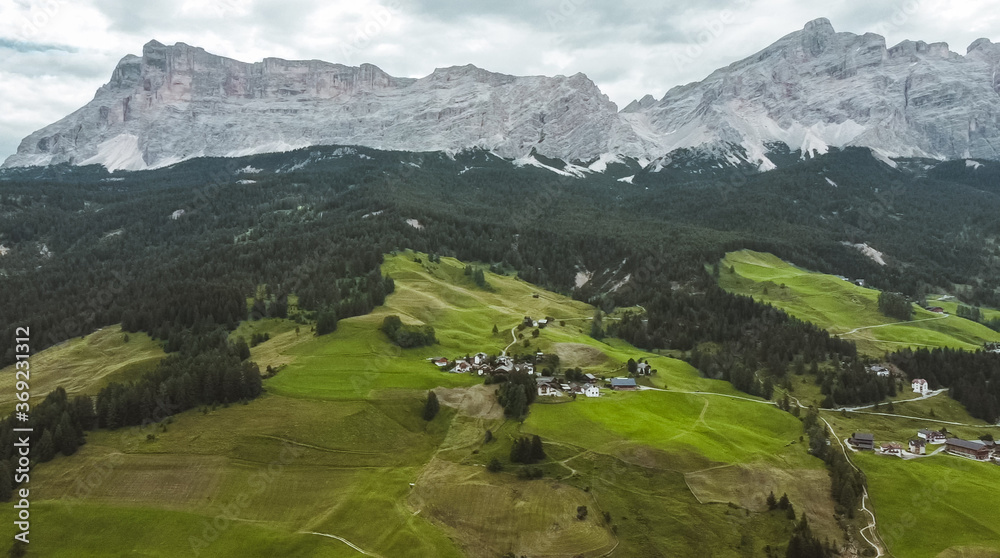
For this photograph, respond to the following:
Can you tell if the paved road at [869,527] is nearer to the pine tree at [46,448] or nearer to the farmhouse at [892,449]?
the farmhouse at [892,449]

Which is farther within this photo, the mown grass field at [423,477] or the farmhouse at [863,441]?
the farmhouse at [863,441]

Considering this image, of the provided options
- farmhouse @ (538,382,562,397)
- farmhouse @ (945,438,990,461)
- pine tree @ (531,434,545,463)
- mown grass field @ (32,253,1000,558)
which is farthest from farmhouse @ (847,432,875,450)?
pine tree @ (531,434,545,463)

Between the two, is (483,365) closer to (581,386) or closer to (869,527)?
(581,386)

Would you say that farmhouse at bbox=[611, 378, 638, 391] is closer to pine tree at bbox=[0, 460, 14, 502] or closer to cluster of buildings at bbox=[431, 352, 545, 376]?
cluster of buildings at bbox=[431, 352, 545, 376]

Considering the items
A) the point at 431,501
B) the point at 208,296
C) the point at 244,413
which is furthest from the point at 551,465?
the point at 208,296

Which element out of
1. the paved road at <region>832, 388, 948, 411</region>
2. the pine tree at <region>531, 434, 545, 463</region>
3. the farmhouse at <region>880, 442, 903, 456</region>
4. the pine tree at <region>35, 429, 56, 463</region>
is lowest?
the paved road at <region>832, 388, 948, 411</region>

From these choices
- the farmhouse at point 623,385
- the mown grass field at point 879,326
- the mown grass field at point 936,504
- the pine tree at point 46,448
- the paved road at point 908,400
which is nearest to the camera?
the mown grass field at point 936,504

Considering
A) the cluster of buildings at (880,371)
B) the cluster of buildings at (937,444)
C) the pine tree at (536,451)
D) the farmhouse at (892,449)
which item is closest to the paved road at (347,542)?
the pine tree at (536,451)
